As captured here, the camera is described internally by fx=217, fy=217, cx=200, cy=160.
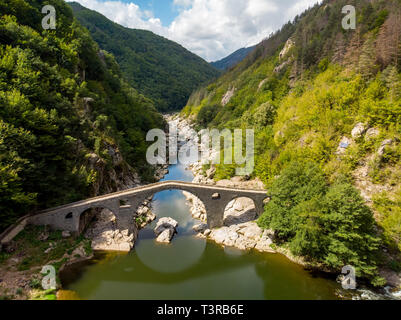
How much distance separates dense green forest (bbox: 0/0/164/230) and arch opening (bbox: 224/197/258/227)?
1684 centimetres

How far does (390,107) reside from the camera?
74.1 ft

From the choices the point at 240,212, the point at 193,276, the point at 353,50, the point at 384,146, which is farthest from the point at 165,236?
the point at 353,50

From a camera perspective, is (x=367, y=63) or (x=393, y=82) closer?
(x=393, y=82)

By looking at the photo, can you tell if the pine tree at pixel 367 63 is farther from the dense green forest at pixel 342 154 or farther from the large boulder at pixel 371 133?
the large boulder at pixel 371 133

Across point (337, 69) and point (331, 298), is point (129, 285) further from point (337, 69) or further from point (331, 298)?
point (337, 69)

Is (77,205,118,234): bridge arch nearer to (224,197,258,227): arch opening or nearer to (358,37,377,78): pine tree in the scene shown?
(224,197,258,227): arch opening

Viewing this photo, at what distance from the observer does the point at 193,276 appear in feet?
67.6

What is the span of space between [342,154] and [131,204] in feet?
81.6

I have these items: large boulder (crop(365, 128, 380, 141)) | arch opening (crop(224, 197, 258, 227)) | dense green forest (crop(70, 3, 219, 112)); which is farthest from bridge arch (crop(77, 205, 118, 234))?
dense green forest (crop(70, 3, 219, 112))

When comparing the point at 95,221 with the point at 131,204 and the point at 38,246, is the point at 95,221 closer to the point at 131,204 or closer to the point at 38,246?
the point at 131,204

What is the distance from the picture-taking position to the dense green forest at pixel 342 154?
18.0 m

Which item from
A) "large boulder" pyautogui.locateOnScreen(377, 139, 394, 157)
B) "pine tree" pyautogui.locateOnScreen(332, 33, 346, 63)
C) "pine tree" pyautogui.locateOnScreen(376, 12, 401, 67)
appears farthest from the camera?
"pine tree" pyautogui.locateOnScreen(332, 33, 346, 63)

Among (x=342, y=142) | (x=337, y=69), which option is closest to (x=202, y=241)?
(x=342, y=142)

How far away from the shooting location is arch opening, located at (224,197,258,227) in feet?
91.8
